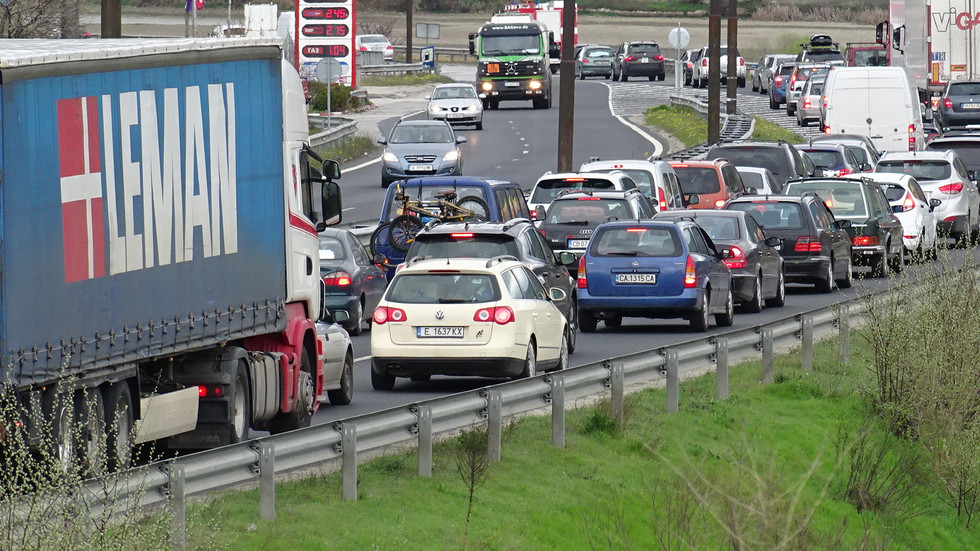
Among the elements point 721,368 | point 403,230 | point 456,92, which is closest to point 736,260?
point 403,230

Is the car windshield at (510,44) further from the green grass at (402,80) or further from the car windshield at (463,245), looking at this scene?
the car windshield at (463,245)

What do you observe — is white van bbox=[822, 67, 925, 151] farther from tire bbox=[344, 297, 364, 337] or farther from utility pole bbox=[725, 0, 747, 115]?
tire bbox=[344, 297, 364, 337]

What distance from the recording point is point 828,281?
2736cm

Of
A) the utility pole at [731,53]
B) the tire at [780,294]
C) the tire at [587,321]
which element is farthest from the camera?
the utility pole at [731,53]

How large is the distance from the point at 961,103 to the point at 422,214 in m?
32.5

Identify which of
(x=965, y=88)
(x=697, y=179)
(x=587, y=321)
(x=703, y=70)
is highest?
(x=703, y=70)

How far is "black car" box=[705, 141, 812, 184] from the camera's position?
35.6 m

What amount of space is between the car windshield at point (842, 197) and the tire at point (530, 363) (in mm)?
13521

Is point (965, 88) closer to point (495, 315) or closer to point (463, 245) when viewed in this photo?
point (463, 245)

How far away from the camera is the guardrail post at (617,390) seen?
15.1 metres

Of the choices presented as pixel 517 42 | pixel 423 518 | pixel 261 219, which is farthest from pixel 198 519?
pixel 517 42

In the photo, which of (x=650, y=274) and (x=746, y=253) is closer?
(x=650, y=274)

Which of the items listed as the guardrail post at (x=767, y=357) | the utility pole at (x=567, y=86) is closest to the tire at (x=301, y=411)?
the guardrail post at (x=767, y=357)

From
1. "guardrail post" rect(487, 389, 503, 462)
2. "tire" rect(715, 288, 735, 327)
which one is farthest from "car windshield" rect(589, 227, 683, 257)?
"guardrail post" rect(487, 389, 503, 462)
